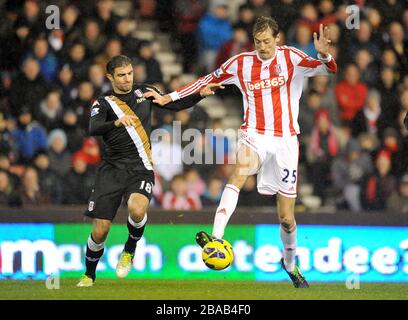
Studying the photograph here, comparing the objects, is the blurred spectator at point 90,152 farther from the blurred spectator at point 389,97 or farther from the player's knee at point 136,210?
the blurred spectator at point 389,97

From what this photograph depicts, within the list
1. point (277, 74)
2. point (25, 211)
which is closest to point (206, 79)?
point (277, 74)

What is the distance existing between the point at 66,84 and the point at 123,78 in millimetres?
3661

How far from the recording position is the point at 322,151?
47.9ft

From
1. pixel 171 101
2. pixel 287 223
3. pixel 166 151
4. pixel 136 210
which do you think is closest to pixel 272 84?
pixel 171 101

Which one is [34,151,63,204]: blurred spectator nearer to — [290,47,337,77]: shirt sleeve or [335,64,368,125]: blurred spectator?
[335,64,368,125]: blurred spectator

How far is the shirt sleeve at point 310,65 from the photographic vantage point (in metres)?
10.8

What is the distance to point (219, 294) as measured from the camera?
10789 mm

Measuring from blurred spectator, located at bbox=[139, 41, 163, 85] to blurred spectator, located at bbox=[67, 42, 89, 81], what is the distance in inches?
27.4

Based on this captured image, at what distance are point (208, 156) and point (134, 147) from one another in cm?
325

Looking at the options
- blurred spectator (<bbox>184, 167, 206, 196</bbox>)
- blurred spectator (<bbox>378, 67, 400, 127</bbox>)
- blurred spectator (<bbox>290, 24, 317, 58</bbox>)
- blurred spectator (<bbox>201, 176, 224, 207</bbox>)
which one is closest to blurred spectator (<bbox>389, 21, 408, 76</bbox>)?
blurred spectator (<bbox>378, 67, 400, 127</bbox>)

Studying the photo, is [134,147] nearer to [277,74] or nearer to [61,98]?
[277,74]

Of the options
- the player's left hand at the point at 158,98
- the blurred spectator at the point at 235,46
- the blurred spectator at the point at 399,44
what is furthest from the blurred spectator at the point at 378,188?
the player's left hand at the point at 158,98

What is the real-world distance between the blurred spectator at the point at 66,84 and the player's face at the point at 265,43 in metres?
4.02

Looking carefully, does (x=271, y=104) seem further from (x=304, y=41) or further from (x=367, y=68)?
(x=367, y=68)
